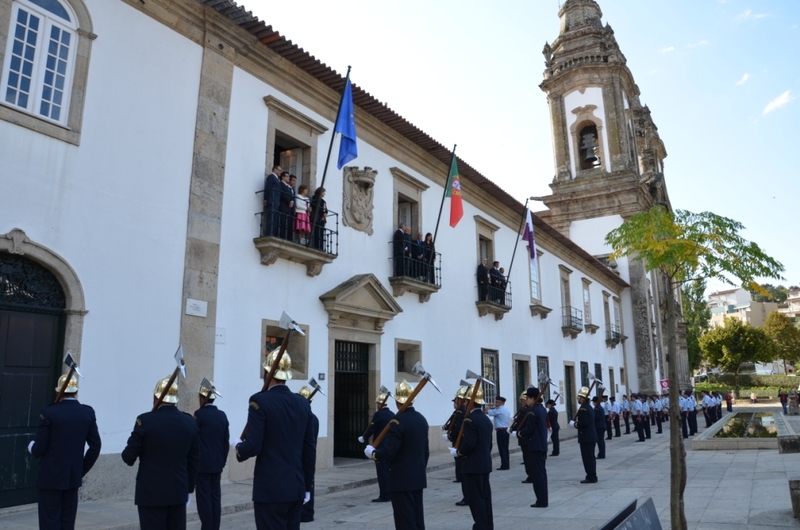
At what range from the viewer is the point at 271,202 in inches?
436

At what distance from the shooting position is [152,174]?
9344 mm

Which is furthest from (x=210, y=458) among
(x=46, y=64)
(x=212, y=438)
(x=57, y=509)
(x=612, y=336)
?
(x=612, y=336)

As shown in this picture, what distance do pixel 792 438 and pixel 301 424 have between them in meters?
13.3

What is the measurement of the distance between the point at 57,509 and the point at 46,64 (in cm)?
570

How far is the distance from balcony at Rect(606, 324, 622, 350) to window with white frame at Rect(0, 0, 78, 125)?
90.6 feet

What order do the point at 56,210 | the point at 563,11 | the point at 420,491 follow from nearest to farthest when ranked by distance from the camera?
1. the point at 420,491
2. the point at 56,210
3. the point at 563,11

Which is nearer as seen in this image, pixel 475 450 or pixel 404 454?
pixel 404 454

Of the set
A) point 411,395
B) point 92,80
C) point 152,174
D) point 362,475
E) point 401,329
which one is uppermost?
point 92,80

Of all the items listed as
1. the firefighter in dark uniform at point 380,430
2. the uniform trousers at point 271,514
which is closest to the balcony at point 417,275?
the firefighter in dark uniform at point 380,430

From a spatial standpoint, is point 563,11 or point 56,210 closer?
point 56,210

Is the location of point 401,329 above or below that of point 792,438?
above

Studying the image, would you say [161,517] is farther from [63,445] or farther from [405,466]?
[405,466]

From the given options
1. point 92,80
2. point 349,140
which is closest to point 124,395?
point 92,80

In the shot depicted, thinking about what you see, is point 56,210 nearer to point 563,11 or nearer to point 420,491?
point 420,491
